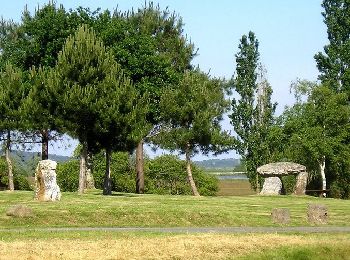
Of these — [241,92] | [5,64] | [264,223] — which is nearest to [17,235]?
[264,223]

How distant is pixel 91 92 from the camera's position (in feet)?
133

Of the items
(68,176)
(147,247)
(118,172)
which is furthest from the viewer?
(118,172)

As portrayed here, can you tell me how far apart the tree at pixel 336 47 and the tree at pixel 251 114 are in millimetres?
7578

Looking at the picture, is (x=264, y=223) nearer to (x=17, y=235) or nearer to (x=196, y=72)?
(x=17, y=235)

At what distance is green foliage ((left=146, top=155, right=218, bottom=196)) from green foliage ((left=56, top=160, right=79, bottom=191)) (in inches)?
299

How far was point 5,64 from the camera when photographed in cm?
5125

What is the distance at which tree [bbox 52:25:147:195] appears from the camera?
134ft

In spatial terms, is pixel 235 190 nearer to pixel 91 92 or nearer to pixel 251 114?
pixel 251 114

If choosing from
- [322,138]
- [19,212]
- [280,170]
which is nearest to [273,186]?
[280,170]

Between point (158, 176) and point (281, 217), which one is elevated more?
point (158, 176)

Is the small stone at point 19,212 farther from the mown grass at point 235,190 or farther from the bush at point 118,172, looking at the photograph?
the bush at point 118,172

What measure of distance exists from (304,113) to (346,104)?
407cm

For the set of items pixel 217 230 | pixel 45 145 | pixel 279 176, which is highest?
pixel 45 145

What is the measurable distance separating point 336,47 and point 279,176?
2079cm
